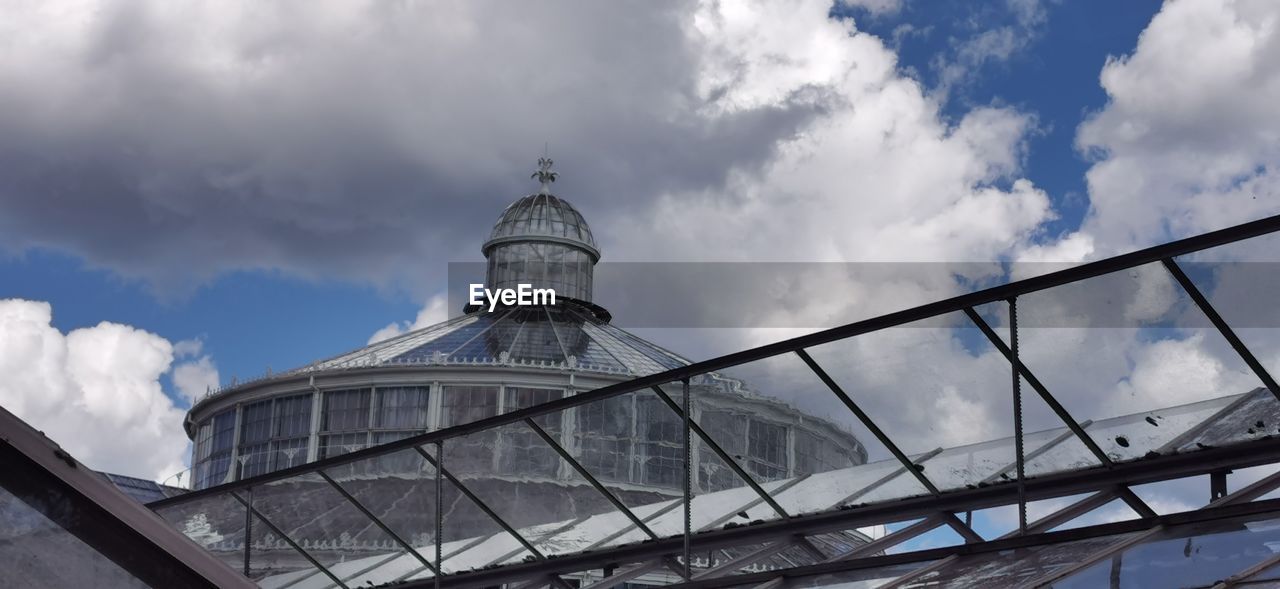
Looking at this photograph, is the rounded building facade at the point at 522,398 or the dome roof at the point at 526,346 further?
the dome roof at the point at 526,346

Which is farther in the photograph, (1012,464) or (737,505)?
(737,505)

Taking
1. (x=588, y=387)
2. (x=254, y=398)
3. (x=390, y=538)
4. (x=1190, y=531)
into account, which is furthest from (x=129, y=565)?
(x=254, y=398)

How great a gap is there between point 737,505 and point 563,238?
36862 millimetres

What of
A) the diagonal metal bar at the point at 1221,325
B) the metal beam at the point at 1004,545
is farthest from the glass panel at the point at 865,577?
the diagonal metal bar at the point at 1221,325

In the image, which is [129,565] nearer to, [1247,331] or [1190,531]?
[1190,531]

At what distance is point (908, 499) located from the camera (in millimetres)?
18141

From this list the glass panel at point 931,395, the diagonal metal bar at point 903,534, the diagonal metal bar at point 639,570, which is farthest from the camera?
the diagonal metal bar at point 639,570

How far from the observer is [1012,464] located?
17562 mm

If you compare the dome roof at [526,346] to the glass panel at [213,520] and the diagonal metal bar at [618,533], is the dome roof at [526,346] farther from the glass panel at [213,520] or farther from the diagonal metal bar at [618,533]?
the diagonal metal bar at [618,533]

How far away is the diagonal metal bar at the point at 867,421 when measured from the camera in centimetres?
1777

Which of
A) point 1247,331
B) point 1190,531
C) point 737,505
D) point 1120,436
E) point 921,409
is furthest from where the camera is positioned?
point 737,505

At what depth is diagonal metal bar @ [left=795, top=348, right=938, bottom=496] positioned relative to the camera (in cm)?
1777

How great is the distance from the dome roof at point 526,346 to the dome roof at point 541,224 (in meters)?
2.78

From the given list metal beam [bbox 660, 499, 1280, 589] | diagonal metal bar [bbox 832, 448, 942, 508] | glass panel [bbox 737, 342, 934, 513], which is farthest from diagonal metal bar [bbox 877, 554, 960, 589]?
diagonal metal bar [bbox 832, 448, 942, 508]
